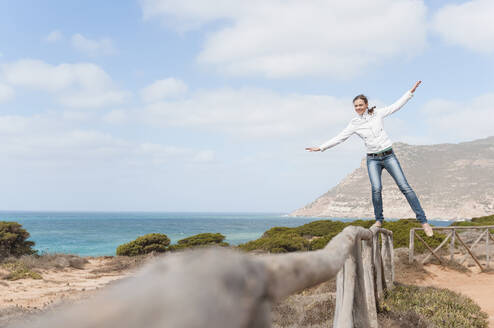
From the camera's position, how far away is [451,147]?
143 m

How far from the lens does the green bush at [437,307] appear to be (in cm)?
572

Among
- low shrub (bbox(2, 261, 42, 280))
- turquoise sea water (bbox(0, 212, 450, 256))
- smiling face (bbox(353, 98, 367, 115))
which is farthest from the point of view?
turquoise sea water (bbox(0, 212, 450, 256))

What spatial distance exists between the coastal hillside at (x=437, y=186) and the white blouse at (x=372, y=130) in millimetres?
114084

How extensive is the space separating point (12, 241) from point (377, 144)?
16.6 meters

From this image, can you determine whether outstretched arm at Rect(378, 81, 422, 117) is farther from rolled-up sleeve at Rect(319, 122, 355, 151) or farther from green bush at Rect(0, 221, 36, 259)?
green bush at Rect(0, 221, 36, 259)

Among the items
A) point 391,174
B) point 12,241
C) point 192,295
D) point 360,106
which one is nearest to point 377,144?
point 391,174

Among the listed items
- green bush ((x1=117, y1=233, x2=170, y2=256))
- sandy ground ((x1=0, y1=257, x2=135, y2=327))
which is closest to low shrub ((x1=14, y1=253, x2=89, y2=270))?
sandy ground ((x1=0, y1=257, x2=135, y2=327))

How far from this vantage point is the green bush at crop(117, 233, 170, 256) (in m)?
19.2

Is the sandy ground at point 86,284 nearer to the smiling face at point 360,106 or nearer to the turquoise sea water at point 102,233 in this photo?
the smiling face at point 360,106

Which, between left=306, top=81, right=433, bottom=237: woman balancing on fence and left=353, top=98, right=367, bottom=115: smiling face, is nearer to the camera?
left=306, top=81, right=433, bottom=237: woman balancing on fence

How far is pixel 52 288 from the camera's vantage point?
11367 millimetres

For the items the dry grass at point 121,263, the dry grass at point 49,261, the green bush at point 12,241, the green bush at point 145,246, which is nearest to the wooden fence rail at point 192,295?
the dry grass at point 121,263

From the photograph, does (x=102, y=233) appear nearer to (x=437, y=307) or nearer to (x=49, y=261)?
(x=49, y=261)

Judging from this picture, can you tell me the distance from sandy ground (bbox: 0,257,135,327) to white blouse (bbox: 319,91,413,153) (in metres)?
4.51
